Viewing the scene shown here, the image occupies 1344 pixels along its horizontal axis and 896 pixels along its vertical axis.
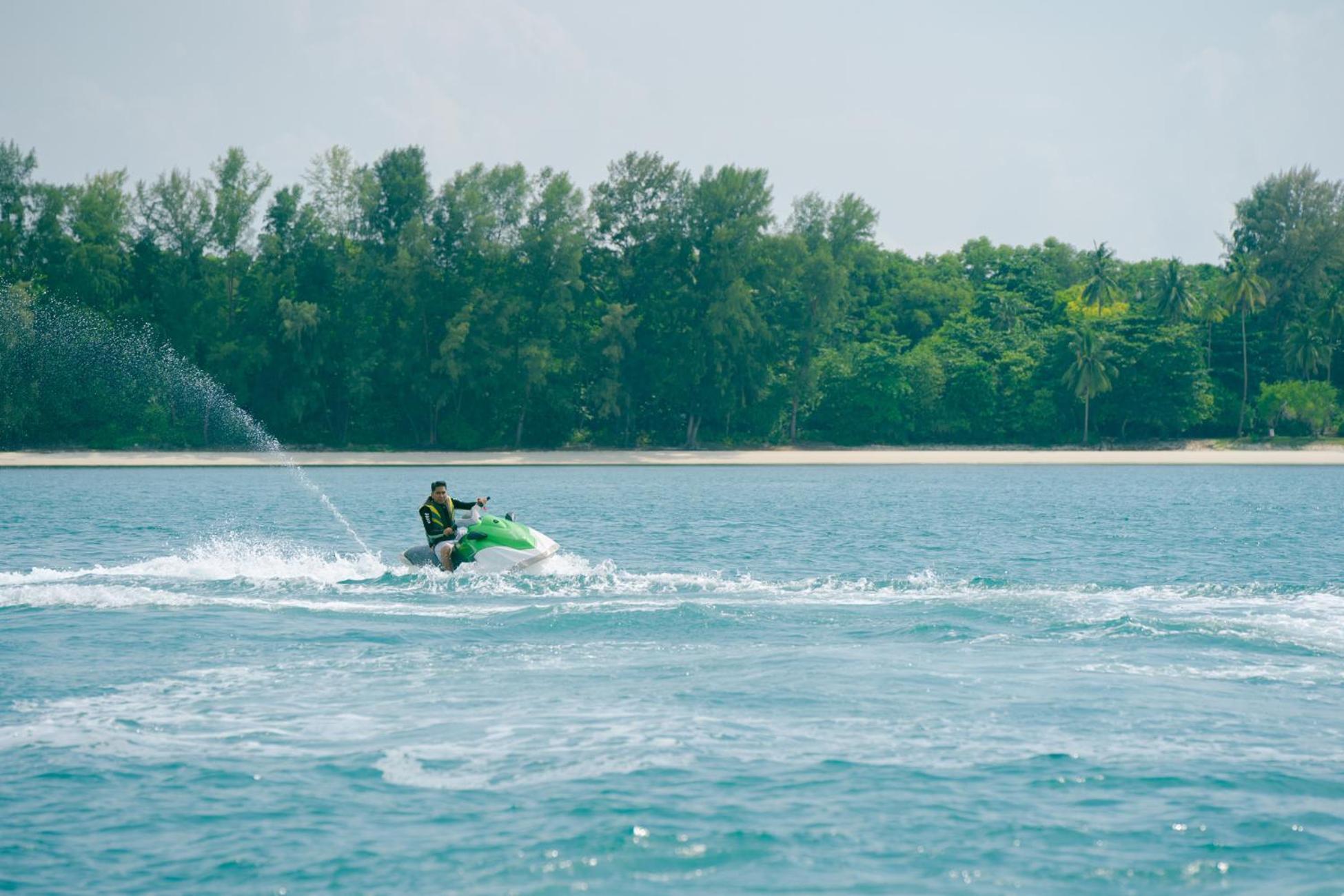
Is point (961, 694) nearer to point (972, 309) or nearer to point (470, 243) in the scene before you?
point (470, 243)

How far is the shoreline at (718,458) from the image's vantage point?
6875cm

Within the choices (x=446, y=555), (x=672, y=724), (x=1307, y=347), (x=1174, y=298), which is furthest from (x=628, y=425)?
(x=672, y=724)

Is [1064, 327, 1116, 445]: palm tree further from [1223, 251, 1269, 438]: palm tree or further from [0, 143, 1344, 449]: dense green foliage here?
[1223, 251, 1269, 438]: palm tree

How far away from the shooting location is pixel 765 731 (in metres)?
12.2

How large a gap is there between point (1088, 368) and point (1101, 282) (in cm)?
1587

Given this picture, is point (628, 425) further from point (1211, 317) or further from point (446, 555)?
point (446, 555)

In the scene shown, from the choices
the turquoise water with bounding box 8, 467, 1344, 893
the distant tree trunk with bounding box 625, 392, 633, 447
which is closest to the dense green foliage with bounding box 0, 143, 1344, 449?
the distant tree trunk with bounding box 625, 392, 633, 447

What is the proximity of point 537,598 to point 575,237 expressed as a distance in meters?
58.4

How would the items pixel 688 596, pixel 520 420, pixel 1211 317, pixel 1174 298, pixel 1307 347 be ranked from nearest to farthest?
1. pixel 688 596
2. pixel 520 420
3. pixel 1307 347
4. pixel 1211 317
5. pixel 1174 298

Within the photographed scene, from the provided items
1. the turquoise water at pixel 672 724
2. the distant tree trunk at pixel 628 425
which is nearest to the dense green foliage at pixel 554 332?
the distant tree trunk at pixel 628 425

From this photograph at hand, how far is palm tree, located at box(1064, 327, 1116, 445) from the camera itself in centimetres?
7906

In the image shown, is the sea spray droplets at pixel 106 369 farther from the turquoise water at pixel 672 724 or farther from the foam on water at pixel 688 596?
the turquoise water at pixel 672 724

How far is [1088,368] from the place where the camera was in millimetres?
79250

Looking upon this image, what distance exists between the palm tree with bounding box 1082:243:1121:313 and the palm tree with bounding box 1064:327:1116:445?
40.2 ft
